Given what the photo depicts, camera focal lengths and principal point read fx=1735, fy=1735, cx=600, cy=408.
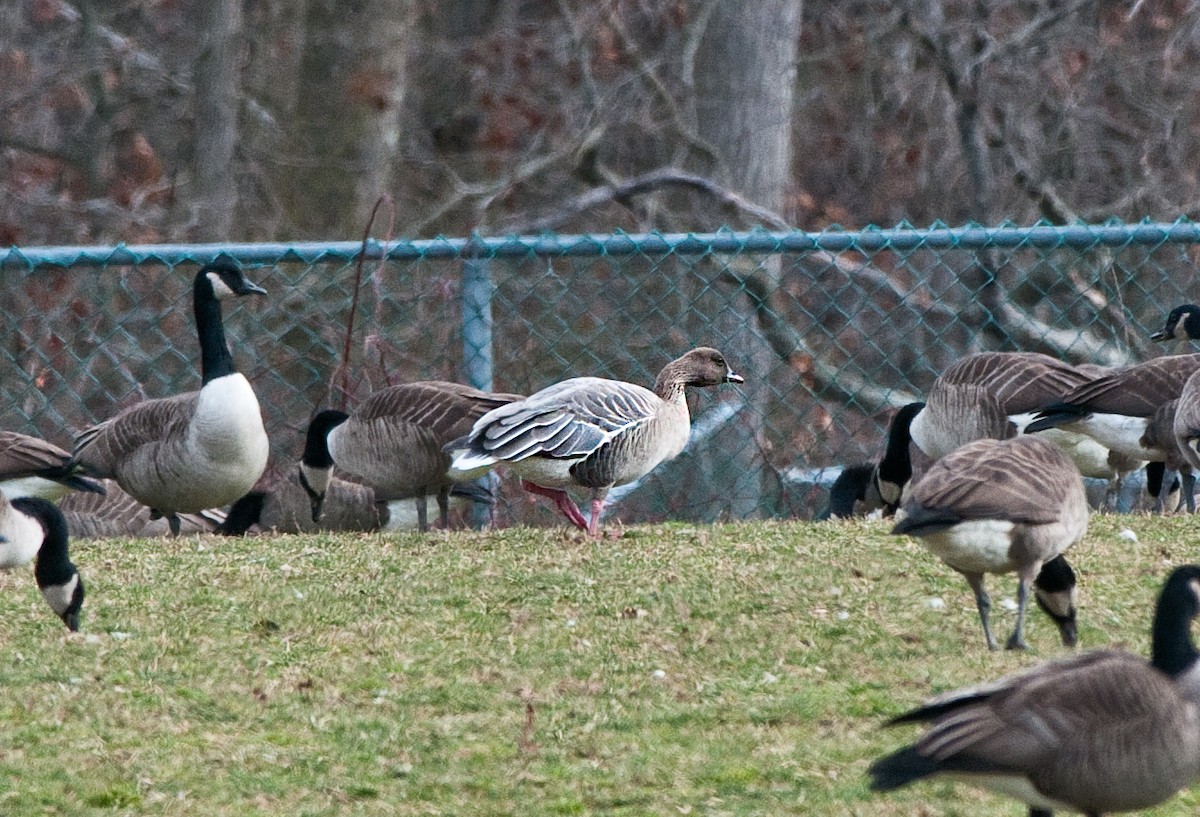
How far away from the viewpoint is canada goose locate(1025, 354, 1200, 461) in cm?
796

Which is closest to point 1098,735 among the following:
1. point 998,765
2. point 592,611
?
point 998,765

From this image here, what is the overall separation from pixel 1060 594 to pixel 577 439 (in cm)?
238

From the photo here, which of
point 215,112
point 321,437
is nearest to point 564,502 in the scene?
point 321,437

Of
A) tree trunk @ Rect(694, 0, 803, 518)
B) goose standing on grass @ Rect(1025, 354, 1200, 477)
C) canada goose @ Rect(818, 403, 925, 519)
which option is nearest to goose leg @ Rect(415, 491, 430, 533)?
canada goose @ Rect(818, 403, 925, 519)

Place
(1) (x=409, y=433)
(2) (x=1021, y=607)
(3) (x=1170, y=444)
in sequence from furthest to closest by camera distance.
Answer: (1) (x=409, y=433)
(3) (x=1170, y=444)
(2) (x=1021, y=607)

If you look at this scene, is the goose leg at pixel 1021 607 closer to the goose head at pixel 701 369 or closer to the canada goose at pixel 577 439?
the canada goose at pixel 577 439

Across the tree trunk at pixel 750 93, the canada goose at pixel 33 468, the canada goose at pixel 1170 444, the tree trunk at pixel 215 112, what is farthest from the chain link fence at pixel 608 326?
the tree trunk at pixel 215 112

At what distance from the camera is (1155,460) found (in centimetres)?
829

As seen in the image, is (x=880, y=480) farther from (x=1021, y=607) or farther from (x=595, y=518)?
(x=1021, y=607)

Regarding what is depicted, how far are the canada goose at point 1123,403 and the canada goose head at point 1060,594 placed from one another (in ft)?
8.84

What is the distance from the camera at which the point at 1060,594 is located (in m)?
5.44

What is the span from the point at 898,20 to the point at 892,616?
8588 millimetres

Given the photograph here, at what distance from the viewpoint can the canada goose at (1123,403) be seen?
7.96 metres

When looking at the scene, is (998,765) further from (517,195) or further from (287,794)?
(517,195)
